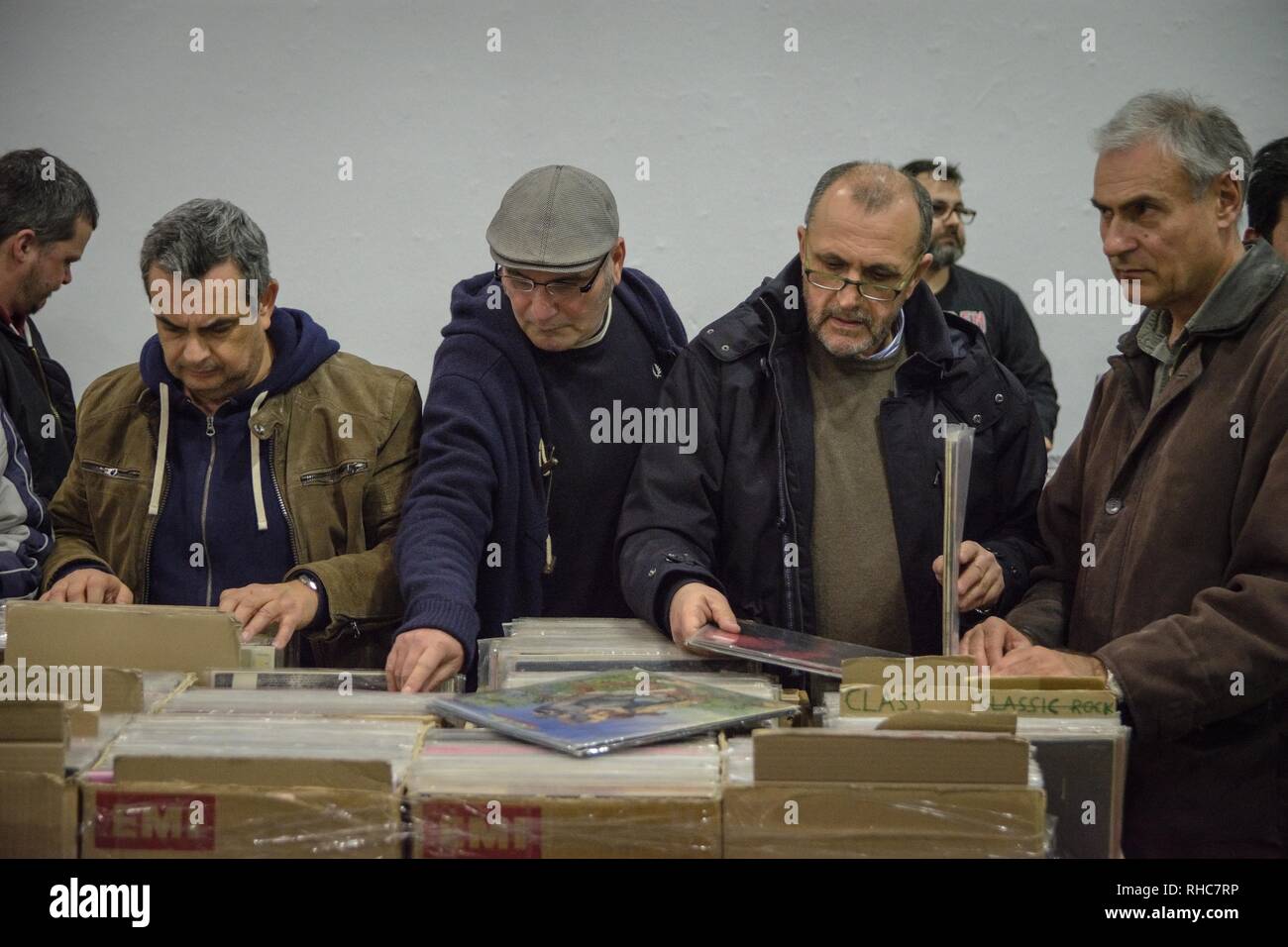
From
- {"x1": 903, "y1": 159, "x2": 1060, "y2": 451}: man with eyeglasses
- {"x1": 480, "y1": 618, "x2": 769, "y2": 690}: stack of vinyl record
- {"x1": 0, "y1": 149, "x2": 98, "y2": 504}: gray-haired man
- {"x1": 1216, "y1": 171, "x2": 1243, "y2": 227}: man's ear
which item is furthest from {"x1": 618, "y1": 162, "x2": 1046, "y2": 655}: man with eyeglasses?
{"x1": 903, "y1": 159, "x2": 1060, "y2": 451}: man with eyeglasses

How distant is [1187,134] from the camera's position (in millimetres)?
2336

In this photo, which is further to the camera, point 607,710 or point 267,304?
point 267,304

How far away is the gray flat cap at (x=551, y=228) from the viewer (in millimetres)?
2617

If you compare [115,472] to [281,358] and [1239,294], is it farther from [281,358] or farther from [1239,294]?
A: [1239,294]

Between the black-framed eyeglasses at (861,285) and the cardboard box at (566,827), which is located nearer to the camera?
the cardboard box at (566,827)

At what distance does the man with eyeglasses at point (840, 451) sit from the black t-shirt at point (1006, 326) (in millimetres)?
1988

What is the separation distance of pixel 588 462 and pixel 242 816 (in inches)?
52.8

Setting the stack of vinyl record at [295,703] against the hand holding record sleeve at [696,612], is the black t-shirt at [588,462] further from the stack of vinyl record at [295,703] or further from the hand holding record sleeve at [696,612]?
the stack of vinyl record at [295,703]

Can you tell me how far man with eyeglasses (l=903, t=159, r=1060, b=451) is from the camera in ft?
15.3

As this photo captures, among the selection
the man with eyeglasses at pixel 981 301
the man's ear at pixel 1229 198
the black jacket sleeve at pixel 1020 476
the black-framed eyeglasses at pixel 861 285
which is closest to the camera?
the man's ear at pixel 1229 198

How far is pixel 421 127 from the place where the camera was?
4398 millimetres

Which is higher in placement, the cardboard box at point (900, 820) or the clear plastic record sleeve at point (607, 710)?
the clear plastic record sleeve at point (607, 710)

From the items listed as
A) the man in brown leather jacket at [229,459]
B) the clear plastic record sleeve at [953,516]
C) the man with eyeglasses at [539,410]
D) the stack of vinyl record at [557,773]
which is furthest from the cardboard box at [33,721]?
the clear plastic record sleeve at [953,516]

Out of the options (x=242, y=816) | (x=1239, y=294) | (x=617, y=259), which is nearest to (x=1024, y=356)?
(x=617, y=259)
